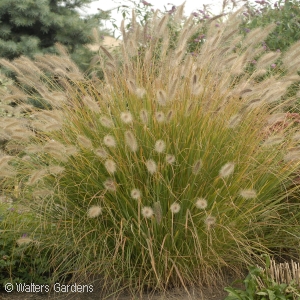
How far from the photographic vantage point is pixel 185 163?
3045 millimetres

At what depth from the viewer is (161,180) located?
2.99 metres

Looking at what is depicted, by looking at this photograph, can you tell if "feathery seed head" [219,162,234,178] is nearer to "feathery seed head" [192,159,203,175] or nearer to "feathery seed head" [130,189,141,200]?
"feathery seed head" [192,159,203,175]

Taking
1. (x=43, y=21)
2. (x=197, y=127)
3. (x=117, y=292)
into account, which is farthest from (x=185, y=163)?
(x=43, y=21)

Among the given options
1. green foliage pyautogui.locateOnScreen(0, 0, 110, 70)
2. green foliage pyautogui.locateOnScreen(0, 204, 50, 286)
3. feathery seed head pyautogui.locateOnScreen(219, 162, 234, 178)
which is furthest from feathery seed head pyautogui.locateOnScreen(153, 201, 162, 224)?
green foliage pyautogui.locateOnScreen(0, 0, 110, 70)

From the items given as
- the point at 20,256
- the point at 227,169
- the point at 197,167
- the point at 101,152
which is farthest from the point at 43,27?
the point at 227,169

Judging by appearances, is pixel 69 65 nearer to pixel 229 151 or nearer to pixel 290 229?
pixel 229 151

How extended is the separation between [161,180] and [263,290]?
882mm

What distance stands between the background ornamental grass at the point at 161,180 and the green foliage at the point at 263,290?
17cm

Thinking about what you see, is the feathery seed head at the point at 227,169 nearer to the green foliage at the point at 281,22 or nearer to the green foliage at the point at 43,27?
the green foliage at the point at 281,22

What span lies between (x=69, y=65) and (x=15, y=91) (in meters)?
0.44

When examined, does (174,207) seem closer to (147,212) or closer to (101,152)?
(147,212)

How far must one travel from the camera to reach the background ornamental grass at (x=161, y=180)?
9.70ft

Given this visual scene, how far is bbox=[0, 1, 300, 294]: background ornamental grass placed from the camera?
2.96m

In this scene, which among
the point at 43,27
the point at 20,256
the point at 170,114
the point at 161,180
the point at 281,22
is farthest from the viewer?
the point at 43,27
